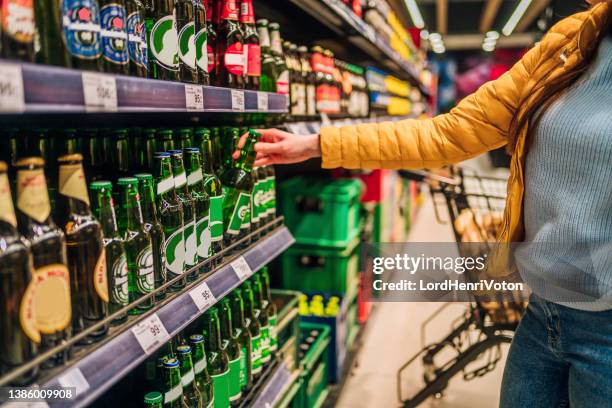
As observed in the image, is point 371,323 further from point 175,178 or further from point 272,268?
point 175,178

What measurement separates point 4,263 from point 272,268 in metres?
2.34

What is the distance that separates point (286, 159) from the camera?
1.80 m

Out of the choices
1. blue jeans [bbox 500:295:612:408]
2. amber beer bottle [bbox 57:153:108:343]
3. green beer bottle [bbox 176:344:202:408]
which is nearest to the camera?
amber beer bottle [bbox 57:153:108:343]

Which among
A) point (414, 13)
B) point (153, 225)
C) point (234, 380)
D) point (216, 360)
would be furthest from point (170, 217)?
point (414, 13)

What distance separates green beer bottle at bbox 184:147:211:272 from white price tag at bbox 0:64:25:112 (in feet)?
2.30

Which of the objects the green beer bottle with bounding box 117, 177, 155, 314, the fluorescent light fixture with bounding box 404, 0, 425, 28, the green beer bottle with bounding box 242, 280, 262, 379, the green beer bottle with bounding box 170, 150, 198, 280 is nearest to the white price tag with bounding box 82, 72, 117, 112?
the green beer bottle with bounding box 117, 177, 155, 314

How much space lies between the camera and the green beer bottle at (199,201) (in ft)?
4.78

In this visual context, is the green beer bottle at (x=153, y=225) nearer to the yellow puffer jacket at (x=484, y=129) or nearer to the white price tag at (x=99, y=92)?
the white price tag at (x=99, y=92)

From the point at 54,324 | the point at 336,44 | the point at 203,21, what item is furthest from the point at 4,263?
the point at 336,44

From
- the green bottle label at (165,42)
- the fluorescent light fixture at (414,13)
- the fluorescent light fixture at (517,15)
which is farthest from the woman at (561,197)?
the fluorescent light fixture at (517,15)

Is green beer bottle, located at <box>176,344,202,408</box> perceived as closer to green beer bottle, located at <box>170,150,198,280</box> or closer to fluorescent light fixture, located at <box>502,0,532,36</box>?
green beer bottle, located at <box>170,150,198,280</box>

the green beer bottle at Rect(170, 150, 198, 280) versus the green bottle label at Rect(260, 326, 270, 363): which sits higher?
the green beer bottle at Rect(170, 150, 198, 280)

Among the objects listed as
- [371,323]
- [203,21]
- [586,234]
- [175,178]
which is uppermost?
[203,21]

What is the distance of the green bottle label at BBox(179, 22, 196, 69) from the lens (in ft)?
4.48
